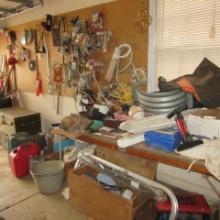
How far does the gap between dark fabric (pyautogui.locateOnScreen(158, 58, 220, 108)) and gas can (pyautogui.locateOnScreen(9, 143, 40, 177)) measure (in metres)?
1.84

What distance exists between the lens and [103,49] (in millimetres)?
2605

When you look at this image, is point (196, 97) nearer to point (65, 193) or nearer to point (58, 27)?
point (65, 193)

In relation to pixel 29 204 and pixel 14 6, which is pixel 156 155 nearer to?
pixel 29 204

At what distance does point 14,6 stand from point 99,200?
3.39 meters

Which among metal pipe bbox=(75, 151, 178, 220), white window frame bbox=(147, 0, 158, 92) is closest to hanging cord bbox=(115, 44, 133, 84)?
white window frame bbox=(147, 0, 158, 92)

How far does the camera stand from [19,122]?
11.3ft

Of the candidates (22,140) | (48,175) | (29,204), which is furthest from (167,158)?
(22,140)

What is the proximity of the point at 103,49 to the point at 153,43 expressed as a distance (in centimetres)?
62

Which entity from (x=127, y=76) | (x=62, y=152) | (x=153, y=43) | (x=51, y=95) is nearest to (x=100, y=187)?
(x=62, y=152)

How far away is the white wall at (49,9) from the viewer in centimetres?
276

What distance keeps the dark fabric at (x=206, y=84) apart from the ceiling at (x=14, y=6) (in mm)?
2606

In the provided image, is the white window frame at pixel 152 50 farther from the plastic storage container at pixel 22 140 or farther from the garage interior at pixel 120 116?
the plastic storage container at pixel 22 140

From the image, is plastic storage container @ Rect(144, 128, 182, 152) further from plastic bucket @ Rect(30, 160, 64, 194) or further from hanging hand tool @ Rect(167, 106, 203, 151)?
plastic bucket @ Rect(30, 160, 64, 194)

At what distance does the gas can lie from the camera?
107 inches
